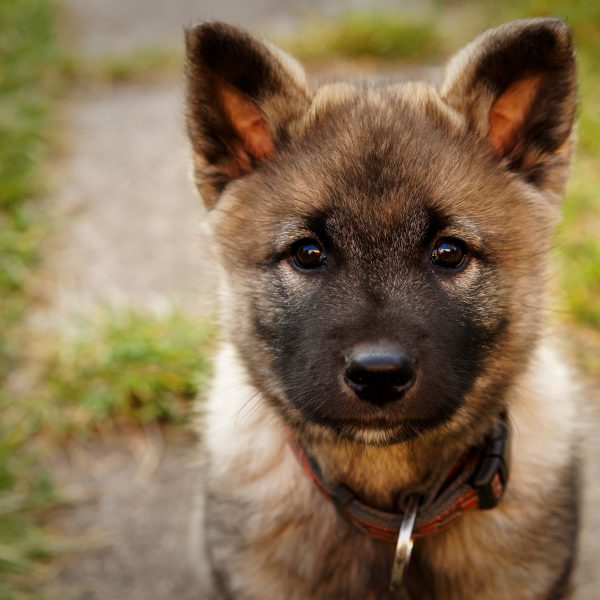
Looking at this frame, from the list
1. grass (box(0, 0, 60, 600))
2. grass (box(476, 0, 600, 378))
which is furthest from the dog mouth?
grass (box(0, 0, 60, 600))

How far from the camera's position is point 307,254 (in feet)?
7.50

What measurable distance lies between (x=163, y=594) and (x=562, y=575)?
59.0 inches

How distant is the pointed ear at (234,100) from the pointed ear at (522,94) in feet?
1.57

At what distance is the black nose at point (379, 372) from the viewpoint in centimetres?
199

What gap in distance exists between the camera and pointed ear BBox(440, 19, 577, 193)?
88.5 inches

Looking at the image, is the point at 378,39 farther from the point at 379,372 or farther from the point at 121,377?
the point at 379,372

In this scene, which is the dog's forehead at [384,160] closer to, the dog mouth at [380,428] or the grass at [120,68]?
the dog mouth at [380,428]

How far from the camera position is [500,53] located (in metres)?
2.29

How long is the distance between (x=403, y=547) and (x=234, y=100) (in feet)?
4.49

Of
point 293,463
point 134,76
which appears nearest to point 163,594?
→ point 293,463

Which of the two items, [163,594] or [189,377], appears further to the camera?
[189,377]

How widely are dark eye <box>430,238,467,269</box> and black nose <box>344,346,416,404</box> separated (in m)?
0.34

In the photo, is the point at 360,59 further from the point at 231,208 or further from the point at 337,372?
the point at 337,372

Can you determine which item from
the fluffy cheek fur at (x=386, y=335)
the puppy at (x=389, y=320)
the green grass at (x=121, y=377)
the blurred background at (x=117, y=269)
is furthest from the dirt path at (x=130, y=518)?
the fluffy cheek fur at (x=386, y=335)
